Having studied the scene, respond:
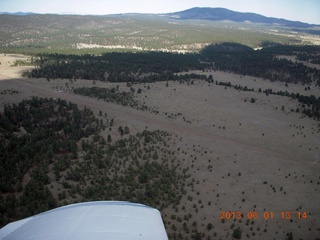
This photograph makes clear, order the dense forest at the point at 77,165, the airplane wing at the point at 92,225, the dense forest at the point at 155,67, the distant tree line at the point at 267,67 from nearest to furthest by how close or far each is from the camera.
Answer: the airplane wing at the point at 92,225 → the dense forest at the point at 77,165 → the dense forest at the point at 155,67 → the distant tree line at the point at 267,67

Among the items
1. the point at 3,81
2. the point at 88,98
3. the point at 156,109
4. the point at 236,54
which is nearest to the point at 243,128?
the point at 156,109

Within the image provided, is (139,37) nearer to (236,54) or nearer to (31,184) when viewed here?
(236,54)
